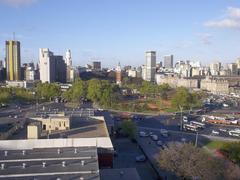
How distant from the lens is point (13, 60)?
65.8 m

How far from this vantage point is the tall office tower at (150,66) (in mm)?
92938

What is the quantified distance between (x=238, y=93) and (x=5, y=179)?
2190 inches

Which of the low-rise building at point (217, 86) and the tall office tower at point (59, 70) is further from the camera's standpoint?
the tall office tower at point (59, 70)

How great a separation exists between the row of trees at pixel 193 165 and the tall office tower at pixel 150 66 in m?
77.9

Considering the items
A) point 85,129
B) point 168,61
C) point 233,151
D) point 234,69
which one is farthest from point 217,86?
point 168,61

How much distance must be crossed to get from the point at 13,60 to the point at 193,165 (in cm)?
5771

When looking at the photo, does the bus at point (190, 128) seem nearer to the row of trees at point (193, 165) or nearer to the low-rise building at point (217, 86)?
the row of trees at point (193, 165)

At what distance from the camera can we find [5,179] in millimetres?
9383

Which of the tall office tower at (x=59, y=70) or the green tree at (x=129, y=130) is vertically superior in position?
the tall office tower at (x=59, y=70)

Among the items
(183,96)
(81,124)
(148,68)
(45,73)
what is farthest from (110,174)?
(148,68)

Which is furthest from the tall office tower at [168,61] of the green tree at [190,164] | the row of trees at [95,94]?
the green tree at [190,164]

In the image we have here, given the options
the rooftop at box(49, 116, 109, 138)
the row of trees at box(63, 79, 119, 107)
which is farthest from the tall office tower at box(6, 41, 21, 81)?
the rooftop at box(49, 116, 109, 138)

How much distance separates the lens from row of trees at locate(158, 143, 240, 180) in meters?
13.2

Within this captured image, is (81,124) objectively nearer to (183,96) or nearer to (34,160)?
(34,160)
